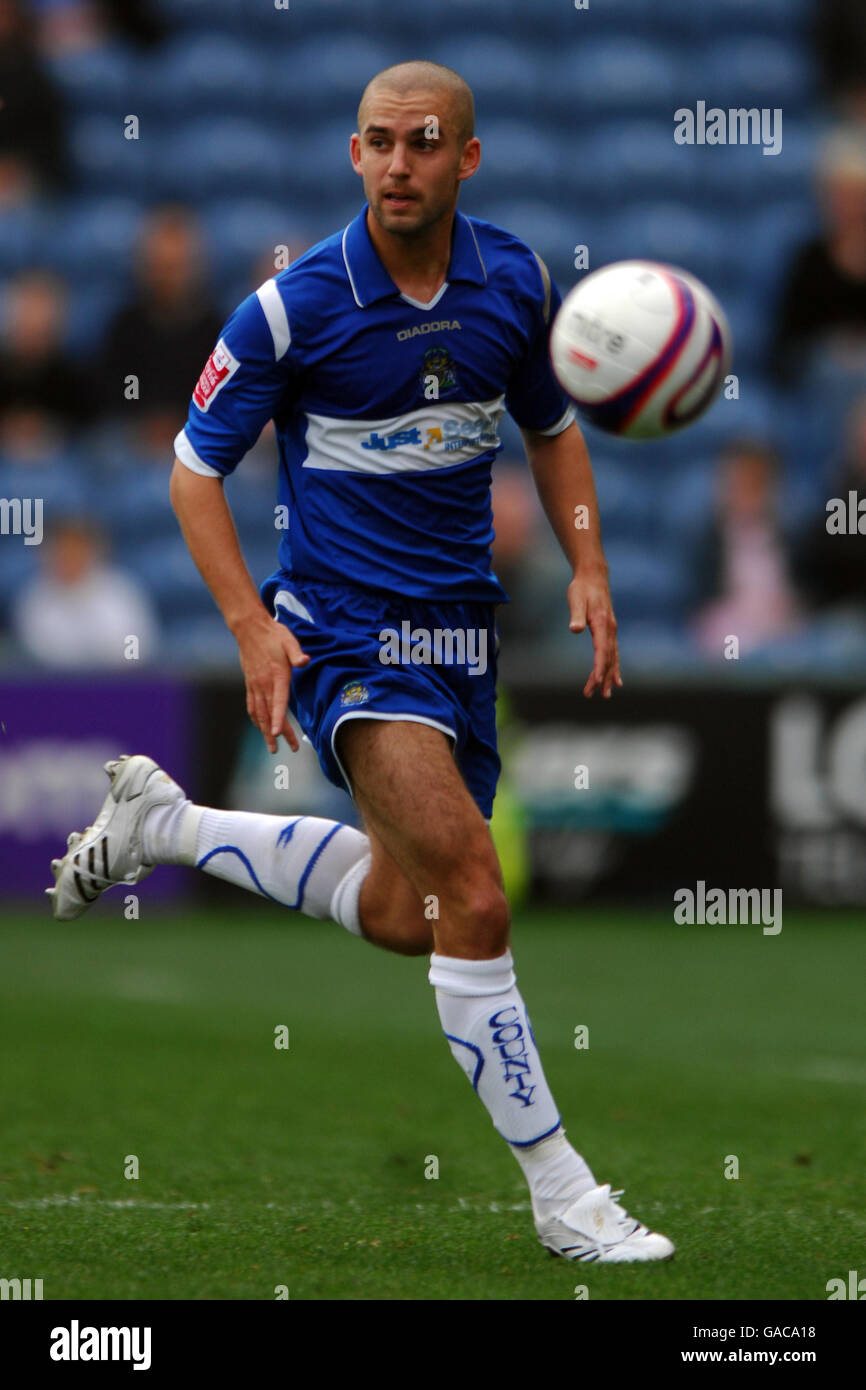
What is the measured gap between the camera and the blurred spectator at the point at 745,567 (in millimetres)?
12141

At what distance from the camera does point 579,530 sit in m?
5.00

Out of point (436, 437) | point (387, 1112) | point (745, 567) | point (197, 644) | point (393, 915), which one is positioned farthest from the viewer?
point (197, 644)

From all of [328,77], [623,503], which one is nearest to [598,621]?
[623,503]

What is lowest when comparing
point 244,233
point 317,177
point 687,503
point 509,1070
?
point 509,1070

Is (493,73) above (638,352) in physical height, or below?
above

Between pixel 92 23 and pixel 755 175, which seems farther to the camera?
pixel 755 175

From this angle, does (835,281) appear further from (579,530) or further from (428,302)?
(428,302)

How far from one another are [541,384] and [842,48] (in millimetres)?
12152

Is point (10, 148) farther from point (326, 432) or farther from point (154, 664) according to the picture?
point (326, 432)

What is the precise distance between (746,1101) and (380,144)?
3.24 meters

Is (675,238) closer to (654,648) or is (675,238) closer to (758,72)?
(758,72)

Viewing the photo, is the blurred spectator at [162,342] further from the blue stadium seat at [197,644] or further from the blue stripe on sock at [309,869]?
the blue stripe on sock at [309,869]

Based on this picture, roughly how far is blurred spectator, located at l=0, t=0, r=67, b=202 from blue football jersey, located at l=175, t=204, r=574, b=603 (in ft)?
32.8
